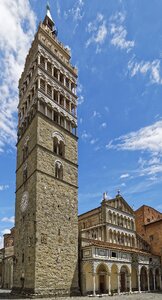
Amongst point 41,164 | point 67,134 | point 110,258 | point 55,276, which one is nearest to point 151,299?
point 110,258

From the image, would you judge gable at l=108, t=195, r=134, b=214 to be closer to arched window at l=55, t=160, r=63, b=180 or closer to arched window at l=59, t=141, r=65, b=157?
arched window at l=55, t=160, r=63, b=180

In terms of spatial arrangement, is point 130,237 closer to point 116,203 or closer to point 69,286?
point 116,203

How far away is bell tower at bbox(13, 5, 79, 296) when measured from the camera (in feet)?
76.3

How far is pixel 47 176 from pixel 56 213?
3.42 m

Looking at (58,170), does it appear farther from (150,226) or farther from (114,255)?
(150,226)

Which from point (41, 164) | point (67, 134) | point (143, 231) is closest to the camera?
point (41, 164)

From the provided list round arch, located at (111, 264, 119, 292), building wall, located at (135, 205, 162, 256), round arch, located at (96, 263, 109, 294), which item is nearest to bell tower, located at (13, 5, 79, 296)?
round arch, located at (96, 263, 109, 294)

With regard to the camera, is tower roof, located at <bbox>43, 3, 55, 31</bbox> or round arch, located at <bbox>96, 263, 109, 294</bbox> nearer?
round arch, located at <bbox>96, 263, 109, 294</bbox>

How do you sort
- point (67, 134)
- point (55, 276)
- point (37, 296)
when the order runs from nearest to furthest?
1. point (37, 296)
2. point (55, 276)
3. point (67, 134)

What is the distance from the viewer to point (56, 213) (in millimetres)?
25641

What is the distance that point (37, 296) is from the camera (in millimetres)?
21109

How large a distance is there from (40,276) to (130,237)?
1778 centimetres

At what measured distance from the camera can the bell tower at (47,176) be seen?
23.3 meters

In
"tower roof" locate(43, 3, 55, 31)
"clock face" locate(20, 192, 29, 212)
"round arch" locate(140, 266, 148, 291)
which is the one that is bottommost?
"round arch" locate(140, 266, 148, 291)
